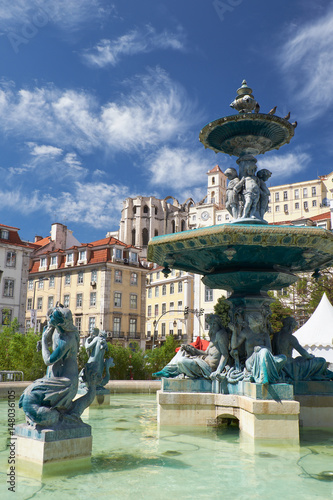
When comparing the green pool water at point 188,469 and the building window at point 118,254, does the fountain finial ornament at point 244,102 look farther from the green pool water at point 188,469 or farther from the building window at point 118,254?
the building window at point 118,254

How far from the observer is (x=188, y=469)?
Result: 6.29m

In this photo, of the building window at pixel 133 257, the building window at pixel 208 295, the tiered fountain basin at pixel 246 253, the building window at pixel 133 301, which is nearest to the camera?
the tiered fountain basin at pixel 246 253

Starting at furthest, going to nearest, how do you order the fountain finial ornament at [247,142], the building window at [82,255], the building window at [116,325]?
1. the building window at [82,255]
2. the building window at [116,325]
3. the fountain finial ornament at [247,142]

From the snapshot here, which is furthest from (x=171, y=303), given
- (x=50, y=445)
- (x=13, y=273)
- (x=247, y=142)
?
(x=50, y=445)

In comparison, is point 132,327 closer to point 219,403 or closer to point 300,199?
point 219,403

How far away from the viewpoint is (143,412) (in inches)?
484

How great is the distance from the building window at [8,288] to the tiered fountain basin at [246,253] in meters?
36.1

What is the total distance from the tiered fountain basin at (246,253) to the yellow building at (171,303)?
50363mm

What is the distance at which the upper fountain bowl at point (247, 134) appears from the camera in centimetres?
1055

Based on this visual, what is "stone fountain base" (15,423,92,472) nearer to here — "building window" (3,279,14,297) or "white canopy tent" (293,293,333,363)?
"white canopy tent" (293,293,333,363)

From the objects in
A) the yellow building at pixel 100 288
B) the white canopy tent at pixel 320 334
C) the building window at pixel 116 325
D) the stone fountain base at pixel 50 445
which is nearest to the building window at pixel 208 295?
the yellow building at pixel 100 288

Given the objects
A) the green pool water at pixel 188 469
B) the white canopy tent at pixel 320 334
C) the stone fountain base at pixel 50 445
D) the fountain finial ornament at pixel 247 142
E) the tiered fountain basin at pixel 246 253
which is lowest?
the green pool water at pixel 188 469

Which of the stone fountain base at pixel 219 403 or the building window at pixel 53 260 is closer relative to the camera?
the stone fountain base at pixel 219 403

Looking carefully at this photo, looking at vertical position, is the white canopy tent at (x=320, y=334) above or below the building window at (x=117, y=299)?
below
